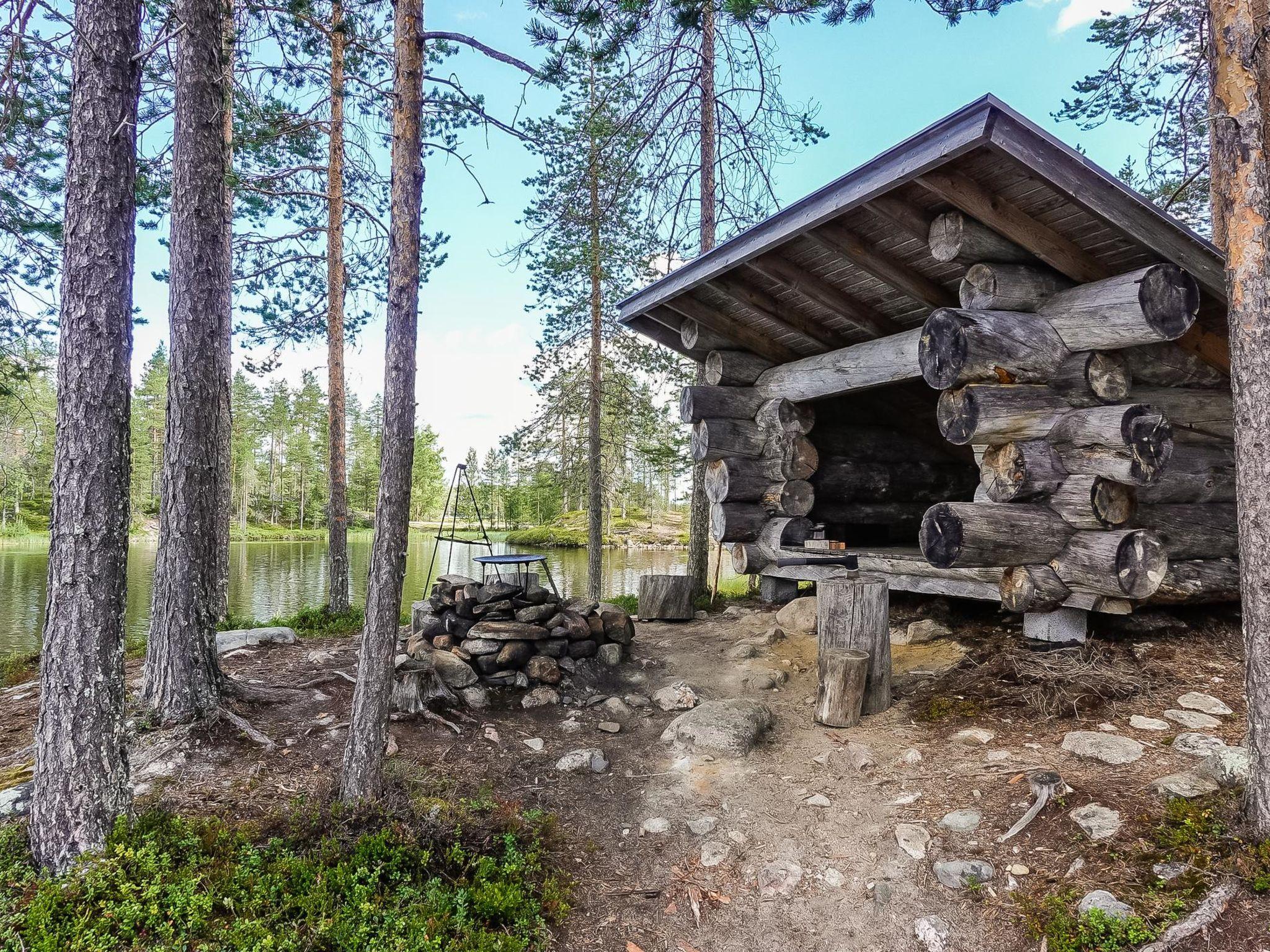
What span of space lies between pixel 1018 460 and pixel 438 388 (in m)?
14.4

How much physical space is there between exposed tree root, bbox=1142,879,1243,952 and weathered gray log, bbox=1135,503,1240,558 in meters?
3.36

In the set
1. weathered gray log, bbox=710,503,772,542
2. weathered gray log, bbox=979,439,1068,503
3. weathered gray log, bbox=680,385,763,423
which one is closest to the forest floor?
weathered gray log, bbox=979,439,1068,503

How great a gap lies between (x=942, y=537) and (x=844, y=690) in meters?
1.39

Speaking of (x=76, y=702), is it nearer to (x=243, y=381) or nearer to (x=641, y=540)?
(x=641, y=540)

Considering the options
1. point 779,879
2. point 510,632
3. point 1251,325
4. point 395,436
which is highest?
point 1251,325

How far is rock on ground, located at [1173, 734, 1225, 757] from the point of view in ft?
11.5

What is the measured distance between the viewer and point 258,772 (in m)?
3.88

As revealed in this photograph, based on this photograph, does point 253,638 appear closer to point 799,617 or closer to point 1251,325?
point 799,617

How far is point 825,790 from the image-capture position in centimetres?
396

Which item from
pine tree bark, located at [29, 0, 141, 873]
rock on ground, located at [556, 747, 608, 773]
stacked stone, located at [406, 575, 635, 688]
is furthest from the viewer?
stacked stone, located at [406, 575, 635, 688]

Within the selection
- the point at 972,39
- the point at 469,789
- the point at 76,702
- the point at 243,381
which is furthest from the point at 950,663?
the point at 243,381

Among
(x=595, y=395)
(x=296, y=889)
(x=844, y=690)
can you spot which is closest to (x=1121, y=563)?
(x=844, y=690)

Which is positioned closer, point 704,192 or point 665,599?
point 665,599

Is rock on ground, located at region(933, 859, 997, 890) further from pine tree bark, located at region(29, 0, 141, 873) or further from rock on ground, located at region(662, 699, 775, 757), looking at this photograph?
pine tree bark, located at region(29, 0, 141, 873)
